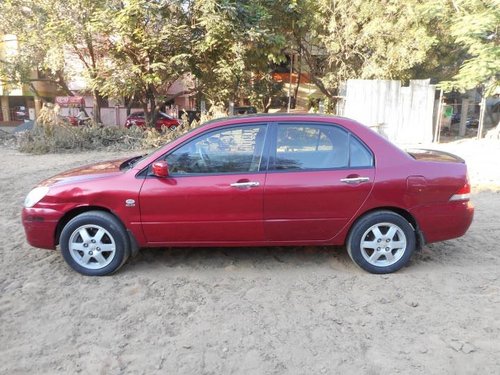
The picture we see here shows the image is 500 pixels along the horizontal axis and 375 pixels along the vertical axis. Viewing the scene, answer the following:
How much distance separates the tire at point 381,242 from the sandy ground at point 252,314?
5.1 inches

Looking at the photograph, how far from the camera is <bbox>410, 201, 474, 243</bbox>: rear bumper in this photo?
158 inches

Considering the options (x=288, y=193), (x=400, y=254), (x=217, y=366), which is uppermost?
(x=288, y=193)

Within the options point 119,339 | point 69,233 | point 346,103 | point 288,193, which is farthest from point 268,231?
point 346,103

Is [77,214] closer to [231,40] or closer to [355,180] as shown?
[355,180]

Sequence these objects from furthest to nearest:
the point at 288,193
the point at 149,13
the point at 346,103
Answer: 1. the point at 346,103
2. the point at 149,13
3. the point at 288,193

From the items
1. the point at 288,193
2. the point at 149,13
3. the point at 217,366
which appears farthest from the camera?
the point at 149,13

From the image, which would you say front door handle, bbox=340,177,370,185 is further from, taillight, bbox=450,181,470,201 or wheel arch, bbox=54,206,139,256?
wheel arch, bbox=54,206,139,256

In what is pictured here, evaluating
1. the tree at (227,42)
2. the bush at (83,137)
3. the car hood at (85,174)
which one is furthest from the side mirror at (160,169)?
the tree at (227,42)

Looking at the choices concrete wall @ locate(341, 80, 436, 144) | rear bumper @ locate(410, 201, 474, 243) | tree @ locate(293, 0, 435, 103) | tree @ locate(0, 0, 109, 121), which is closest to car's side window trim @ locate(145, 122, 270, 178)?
rear bumper @ locate(410, 201, 474, 243)

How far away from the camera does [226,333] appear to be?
10.3 ft

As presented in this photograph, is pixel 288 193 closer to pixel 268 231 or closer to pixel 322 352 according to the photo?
pixel 268 231

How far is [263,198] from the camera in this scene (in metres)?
3.92

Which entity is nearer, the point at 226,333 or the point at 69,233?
the point at 226,333

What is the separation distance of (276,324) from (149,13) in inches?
448
